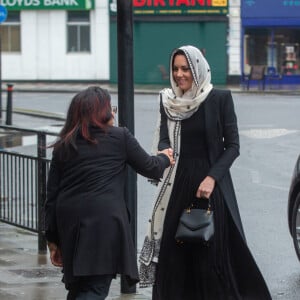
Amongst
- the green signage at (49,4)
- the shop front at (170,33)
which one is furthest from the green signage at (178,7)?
the green signage at (49,4)

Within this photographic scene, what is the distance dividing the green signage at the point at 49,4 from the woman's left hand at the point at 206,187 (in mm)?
33672

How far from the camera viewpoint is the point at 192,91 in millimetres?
5336

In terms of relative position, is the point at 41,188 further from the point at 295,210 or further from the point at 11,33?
the point at 11,33

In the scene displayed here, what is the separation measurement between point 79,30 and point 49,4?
5.75 feet

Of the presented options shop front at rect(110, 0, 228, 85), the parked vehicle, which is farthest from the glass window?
the parked vehicle

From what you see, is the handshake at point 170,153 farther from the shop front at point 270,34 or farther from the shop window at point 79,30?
the shop window at point 79,30

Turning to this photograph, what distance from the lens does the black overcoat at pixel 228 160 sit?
532cm

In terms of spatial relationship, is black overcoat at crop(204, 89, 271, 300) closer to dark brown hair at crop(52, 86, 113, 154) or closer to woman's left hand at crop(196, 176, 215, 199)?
woman's left hand at crop(196, 176, 215, 199)

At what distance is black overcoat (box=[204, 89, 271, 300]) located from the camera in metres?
5.32

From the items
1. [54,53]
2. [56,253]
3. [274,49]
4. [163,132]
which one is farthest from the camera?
[54,53]

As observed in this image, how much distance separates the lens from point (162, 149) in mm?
5348

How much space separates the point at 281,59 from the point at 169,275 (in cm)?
3250

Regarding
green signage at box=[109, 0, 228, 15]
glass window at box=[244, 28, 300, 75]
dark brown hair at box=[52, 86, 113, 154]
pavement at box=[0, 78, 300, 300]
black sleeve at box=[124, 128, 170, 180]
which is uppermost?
green signage at box=[109, 0, 228, 15]

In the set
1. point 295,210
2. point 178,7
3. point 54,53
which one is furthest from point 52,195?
point 54,53
